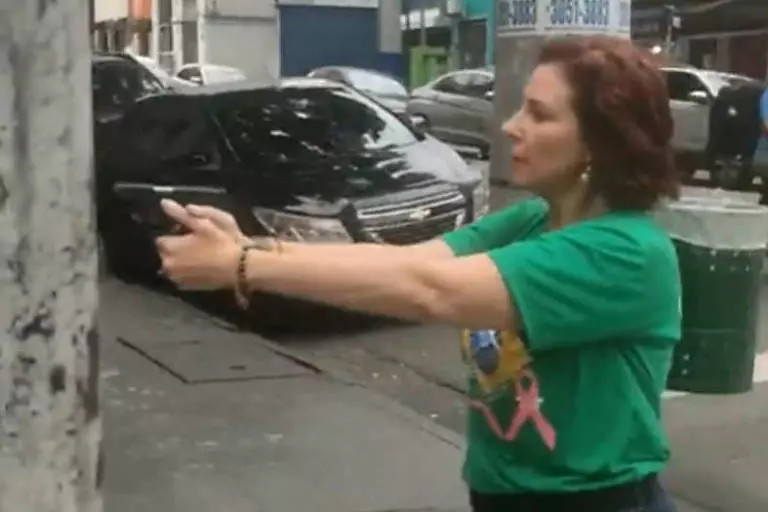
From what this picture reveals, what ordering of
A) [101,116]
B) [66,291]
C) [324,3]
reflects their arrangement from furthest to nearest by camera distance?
1. [324,3]
2. [101,116]
3. [66,291]

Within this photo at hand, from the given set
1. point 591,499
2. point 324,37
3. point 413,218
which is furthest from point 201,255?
point 324,37

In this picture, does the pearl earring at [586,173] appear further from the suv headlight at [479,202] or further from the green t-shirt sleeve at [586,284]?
the suv headlight at [479,202]

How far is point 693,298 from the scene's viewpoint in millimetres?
7430

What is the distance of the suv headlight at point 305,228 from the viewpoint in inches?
363

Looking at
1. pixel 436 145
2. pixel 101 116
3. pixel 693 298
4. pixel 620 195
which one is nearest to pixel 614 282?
pixel 620 195

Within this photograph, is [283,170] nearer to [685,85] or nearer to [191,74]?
[685,85]

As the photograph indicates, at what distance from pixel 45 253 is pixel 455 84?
23.7 metres

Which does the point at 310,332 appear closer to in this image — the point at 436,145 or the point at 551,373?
the point at 436,145

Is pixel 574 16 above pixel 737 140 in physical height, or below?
above

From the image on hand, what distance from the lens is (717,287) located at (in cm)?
738

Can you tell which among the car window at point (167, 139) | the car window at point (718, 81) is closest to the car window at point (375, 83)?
the car window at point (718, 81)

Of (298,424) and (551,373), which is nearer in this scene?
(551,373)

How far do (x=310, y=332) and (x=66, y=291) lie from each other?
7.09 metres

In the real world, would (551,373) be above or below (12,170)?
below
